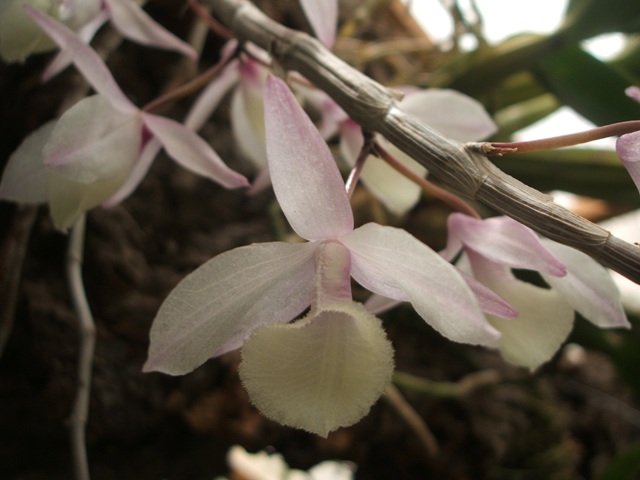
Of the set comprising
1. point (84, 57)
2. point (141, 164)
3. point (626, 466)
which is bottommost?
point (626, 466)

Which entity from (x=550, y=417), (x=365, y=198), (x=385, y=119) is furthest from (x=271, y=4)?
(x=550, y=417)

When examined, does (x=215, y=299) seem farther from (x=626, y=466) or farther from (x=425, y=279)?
(x=626, y=466)

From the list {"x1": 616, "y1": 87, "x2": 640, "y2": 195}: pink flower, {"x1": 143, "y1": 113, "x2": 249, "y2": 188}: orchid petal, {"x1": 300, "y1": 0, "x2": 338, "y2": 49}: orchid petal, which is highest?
{"x1": 616, "y1": 87, "x2": 640, "y2": 195}: pink flower

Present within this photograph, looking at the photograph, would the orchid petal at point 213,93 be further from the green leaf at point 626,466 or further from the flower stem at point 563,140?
the green leaf at point 626,466

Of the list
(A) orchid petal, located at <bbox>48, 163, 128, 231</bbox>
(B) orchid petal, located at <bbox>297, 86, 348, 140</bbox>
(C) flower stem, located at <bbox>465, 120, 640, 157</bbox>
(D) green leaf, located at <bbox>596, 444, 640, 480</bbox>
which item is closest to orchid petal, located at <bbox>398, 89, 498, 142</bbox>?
(B) orchid petal, located at <bbox>297, 86, 348, 140</bbox>

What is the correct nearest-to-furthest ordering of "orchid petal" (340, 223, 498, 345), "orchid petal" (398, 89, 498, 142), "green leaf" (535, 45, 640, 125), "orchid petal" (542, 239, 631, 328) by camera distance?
"orchid petal" (340, 223, 498, 345) → "orchid petal" (542, 239, 631, 328) → "orchid petal" (398, 89, 498, 142) → "green leaf" (535, 45, 640, 125)

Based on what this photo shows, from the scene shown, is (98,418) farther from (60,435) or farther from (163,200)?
(163,200)

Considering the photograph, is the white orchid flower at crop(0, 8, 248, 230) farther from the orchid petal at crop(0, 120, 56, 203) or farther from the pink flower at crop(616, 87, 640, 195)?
the pink flower at crop(616, 87, 640, 195)

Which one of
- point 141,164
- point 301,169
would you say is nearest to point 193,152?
point 141,164
